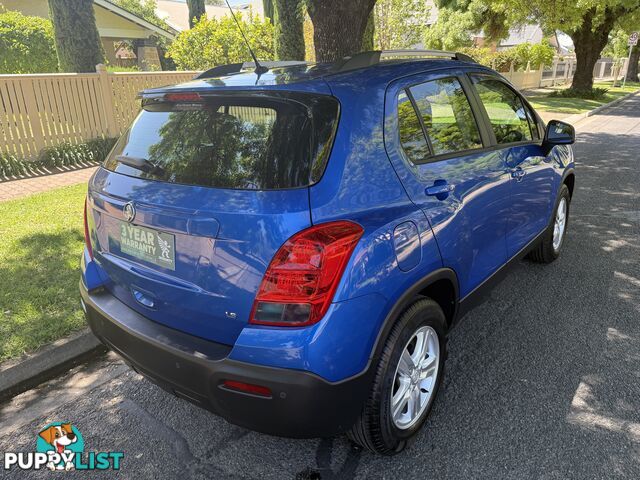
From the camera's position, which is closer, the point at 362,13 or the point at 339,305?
the point at 339,305

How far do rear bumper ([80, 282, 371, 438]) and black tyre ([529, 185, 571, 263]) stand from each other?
2919 millimetres

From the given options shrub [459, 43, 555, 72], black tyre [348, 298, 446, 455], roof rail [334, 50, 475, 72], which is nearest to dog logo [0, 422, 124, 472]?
black tyre [348, 298, 446, 455]

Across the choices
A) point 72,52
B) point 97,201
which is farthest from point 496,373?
point 72,52

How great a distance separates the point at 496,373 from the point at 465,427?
58 cm

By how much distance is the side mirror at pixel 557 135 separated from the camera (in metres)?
3.69

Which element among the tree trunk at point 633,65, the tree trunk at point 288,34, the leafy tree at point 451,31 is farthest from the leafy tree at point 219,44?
the tree trunk at point 633,65

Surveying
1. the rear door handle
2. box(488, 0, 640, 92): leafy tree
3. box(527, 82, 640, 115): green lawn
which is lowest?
box(527, 82, 640, 115): green lawn

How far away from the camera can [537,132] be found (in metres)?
3.89

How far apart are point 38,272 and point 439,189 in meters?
3.56

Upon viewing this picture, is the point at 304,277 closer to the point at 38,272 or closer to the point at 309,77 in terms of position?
the point at 309,77

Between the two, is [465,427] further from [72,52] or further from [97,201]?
[72,52]

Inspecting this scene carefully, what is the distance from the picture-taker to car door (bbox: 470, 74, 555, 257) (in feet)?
10.5

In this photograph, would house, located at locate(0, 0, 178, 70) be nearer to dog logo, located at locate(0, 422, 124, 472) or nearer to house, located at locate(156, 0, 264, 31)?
house, located at locate(156, 0, 264, 31)

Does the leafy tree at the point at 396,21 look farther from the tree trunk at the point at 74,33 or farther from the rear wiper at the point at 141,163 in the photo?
the rear wiper at the point at 141,163
